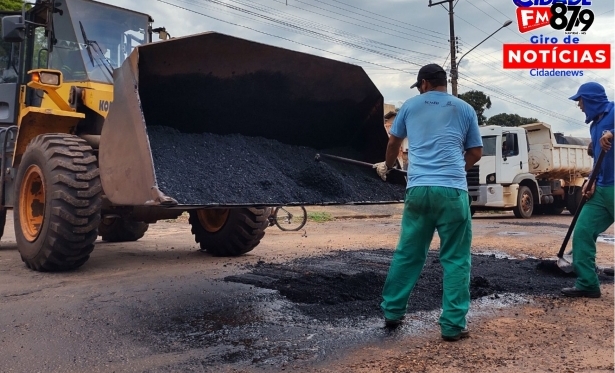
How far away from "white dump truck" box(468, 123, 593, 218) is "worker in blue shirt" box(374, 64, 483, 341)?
13366 millimetres

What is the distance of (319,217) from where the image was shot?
632 inches

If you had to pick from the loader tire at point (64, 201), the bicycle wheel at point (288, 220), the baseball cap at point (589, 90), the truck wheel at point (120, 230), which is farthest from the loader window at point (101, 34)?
the bicycle wheel at point (288, 220)

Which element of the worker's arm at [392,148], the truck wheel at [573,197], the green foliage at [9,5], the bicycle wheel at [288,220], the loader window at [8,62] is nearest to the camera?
the worker's arm at [392,148]

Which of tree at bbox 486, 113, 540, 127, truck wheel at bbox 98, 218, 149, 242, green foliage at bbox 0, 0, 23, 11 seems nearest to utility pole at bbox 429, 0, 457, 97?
tree at bbox 486, 113, 540, 127

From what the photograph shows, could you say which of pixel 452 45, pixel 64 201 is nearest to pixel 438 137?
pixel 64 201

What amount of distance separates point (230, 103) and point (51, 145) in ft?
6.01

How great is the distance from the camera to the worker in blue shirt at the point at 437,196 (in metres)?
3.85

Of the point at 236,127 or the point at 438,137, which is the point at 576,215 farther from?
the point at 236,127

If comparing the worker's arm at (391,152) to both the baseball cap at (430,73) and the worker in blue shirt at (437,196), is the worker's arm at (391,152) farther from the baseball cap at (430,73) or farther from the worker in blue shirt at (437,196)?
the baseball cap at (430,73)

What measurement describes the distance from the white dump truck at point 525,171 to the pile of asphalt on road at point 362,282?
9.93m

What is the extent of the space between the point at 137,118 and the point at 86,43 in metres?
2.83

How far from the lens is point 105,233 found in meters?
9.33

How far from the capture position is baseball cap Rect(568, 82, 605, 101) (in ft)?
17.4

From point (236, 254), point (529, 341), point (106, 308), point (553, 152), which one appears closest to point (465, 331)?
point (529, 341)
